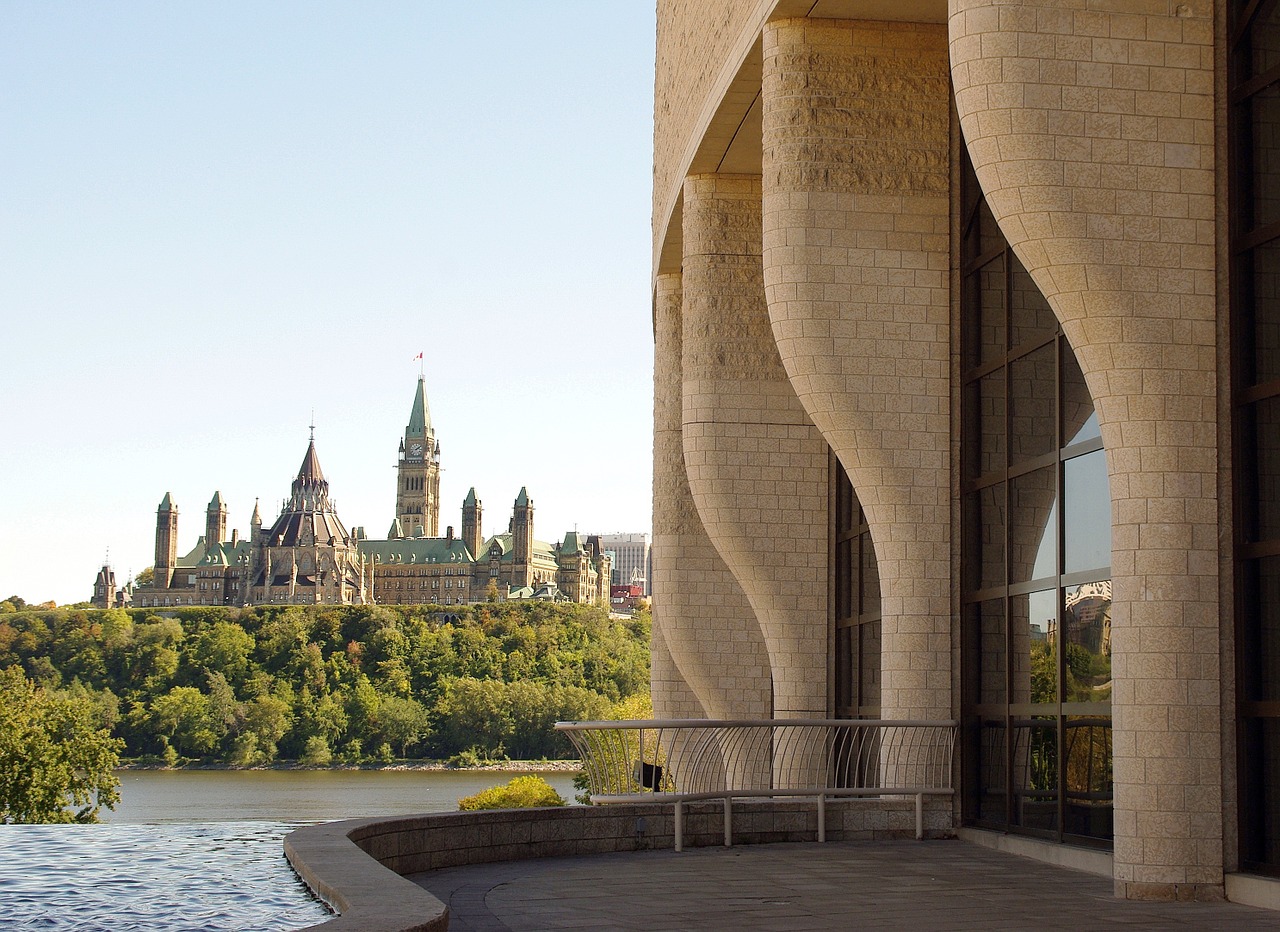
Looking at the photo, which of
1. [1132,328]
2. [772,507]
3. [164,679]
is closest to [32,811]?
[772,507]

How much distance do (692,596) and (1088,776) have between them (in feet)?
42.7

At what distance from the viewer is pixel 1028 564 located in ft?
45.2

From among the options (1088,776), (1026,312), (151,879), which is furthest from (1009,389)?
(151,879)

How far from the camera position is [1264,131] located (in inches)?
413

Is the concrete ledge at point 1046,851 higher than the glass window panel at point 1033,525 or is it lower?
lower

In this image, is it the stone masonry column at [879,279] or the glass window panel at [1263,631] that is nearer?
the glass window panel at [1263,631]

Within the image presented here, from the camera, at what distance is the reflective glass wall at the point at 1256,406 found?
32.8 feet

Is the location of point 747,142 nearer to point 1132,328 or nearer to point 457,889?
point 1132,328

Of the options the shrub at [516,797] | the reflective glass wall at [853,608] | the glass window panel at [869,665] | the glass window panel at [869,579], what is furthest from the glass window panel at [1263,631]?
the shrub at [516,797]

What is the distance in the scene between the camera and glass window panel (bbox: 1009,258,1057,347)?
1366 centimetres

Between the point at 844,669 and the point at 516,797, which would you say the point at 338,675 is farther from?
the point at 844,669

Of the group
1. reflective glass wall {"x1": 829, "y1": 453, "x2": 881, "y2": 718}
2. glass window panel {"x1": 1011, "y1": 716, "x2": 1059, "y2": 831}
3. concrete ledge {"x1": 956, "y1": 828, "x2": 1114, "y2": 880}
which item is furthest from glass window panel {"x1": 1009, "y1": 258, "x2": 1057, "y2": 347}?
reflective glass wall {"x1": 829, "y1": 453, "x2": 881, "y2": 718}

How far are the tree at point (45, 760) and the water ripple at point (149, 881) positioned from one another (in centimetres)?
3807

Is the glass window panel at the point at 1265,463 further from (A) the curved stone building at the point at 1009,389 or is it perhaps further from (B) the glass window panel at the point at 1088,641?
(B) the glass window panel at the point at 1088,641
